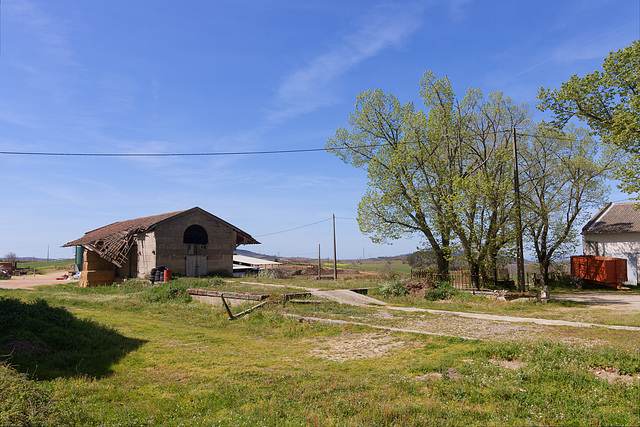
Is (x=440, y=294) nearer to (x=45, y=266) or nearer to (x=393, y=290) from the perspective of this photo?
(x=393, y=290)

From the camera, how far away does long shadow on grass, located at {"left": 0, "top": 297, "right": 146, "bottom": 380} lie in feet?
30.2

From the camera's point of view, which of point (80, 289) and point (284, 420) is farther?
point (80, 289)

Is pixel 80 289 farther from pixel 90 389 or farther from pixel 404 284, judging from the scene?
pixel 90 389

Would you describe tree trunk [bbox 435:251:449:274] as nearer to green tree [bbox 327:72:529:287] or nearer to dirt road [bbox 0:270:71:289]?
green tree [bbox 327:72:529:287]

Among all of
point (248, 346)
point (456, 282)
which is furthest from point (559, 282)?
point (248, 346)

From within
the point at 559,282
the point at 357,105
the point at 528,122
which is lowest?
the point at 559,282

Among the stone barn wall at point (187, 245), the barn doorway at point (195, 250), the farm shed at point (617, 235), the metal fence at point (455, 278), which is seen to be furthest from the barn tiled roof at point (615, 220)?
the barn doorway at point (195, 250)

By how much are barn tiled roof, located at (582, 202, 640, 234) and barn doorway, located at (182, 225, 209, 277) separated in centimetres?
3525

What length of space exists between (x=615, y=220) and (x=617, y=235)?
6.68 feet

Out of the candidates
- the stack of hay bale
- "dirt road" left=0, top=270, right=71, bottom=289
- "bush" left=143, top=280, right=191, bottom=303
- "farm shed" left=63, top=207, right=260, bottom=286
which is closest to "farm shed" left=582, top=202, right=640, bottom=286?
"farm shed" left=63, top=207, right=260, bottom=286

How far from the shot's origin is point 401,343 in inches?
467

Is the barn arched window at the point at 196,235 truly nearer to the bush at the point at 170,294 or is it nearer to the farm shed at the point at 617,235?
the bush at the point at 170,294

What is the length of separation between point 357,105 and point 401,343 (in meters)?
22.9

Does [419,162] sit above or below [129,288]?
above
